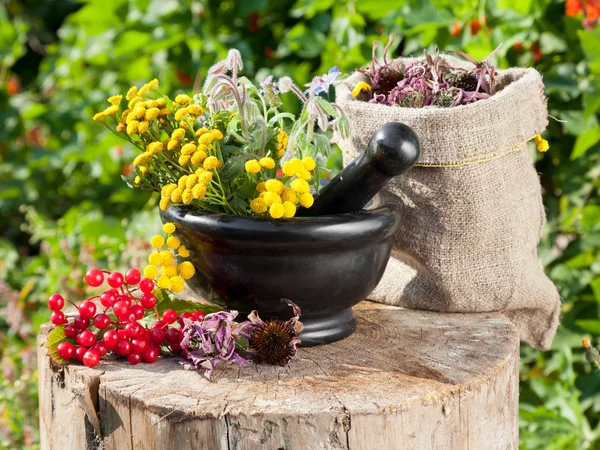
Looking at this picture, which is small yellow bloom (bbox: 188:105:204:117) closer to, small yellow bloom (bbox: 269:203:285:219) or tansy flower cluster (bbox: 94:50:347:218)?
tansy flower cluster (bbox: 94:50:347:218)

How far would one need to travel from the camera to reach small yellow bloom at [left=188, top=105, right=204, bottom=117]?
1.41m

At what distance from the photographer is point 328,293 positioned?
56.1 inches

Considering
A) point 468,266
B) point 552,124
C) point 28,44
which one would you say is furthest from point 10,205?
point 468,266

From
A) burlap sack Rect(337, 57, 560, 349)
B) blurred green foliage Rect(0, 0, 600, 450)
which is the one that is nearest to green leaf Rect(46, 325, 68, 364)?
burlap sack Rect(337, 57, 560, 349)

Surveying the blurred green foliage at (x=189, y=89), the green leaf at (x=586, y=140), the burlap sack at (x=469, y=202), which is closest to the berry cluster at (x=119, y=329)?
the burlap sack at (x=469, y=202)

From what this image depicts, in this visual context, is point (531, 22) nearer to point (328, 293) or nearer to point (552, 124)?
point (552, 124)

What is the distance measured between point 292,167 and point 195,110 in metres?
0.22

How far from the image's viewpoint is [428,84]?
1.59 meters

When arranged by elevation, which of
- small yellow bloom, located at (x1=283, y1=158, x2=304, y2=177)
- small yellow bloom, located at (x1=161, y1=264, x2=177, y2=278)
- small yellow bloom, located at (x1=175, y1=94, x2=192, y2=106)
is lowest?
small yellow bloom, located at (x1=161, y1=264, x2=177, y2=278)

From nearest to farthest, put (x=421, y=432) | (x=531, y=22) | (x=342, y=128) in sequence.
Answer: (x=421, y=432) → (x=342, y=128) → (x=531, y=22)

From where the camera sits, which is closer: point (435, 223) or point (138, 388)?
point (138, 388)

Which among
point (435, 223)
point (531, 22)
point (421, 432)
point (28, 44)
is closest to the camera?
point (421, 432)

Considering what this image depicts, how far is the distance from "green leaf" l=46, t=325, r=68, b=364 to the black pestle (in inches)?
19.6

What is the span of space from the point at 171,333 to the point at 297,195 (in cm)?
33
